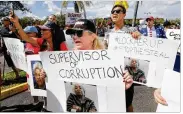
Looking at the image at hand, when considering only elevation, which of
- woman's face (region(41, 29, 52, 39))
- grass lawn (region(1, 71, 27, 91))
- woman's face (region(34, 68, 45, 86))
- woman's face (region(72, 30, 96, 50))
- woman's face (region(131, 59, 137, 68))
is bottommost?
grass lawn (region(1, 71, 27, 91))

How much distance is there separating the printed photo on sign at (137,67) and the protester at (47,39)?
0.69 m

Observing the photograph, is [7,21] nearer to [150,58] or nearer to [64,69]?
[64,69]

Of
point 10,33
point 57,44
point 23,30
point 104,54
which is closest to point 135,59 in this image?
point 104,54

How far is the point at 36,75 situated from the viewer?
3.14 meters

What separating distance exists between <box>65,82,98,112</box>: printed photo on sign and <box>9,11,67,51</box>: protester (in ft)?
2.23

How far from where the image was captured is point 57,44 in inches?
138

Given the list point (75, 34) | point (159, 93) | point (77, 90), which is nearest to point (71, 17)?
point (75, 34)

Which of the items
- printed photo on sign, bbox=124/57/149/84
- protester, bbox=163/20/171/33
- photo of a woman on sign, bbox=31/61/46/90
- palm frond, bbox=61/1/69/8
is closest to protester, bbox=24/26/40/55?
photo of a woman on sign, bbox=31/61/46/90

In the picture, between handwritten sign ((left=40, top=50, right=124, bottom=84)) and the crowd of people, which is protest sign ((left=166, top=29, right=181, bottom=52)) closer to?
the crowd of people

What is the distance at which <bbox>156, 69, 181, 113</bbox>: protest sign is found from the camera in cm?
260

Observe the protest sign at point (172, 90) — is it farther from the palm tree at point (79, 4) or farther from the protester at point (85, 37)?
the palm tree at point (79, 4)

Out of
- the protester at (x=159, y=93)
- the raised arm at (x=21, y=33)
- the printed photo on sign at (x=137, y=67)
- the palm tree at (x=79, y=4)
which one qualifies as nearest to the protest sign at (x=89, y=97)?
the protester at (x=159, y=93)

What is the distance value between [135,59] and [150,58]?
15cm

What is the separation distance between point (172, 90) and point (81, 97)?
796 mm
